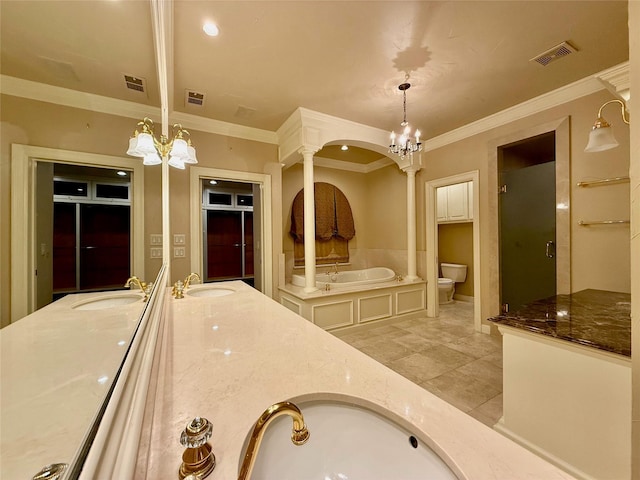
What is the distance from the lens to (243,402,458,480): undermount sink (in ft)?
1.99

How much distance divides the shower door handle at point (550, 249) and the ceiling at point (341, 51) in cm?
160

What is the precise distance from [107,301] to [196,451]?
465mm

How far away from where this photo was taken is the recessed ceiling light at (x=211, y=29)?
5.42ft

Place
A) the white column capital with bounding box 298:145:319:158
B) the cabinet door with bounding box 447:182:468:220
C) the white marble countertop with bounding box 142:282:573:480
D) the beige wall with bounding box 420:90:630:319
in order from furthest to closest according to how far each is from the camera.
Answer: the cabinet door with bounding box 447:182:468:220
the white column capital with bounding box 298:145:319:158
the beige wall with bounding box 420:90:630:319
the white marble countertop with bounding box 142:282:573:480

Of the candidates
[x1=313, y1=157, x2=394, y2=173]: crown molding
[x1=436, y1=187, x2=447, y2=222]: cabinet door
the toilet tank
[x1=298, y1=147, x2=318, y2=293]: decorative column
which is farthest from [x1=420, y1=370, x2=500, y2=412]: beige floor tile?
[x1=313, y1=157, x2=394, y2=173]: crown molding

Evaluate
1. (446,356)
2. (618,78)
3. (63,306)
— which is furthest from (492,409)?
(618,78)

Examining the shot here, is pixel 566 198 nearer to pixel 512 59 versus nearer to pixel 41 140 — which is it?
pixel 512 59

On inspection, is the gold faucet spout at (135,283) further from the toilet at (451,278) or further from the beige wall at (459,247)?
the beige wall at (459,247)

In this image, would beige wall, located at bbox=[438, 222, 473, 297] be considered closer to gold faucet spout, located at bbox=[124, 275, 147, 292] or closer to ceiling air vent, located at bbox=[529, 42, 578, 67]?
ceiling air vent, located at bbox=[529, 42, 578, 67]

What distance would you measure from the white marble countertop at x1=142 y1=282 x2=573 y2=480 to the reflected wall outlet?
1.31 metres

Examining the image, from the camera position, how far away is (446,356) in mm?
2498

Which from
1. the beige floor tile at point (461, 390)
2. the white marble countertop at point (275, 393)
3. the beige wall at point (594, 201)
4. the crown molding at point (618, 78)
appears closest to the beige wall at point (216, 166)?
the white marble countertop at point (275, 393)

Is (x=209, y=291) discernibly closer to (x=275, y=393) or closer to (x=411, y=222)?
(x=275, y=393)

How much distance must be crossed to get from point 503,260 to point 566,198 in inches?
36.0
